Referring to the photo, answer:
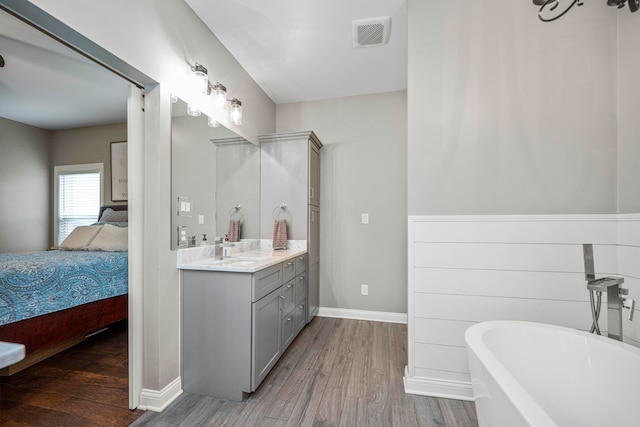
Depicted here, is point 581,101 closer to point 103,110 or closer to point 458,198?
point 458,198

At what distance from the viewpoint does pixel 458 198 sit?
187cm

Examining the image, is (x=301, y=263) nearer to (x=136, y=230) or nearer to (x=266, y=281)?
(x=266, y=281)

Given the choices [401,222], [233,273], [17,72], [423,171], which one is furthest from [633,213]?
[17,72]

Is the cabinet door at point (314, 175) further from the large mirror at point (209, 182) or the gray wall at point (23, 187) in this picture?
the gray wall at point (23, 187)

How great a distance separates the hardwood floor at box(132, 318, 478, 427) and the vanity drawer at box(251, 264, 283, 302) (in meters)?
0.66

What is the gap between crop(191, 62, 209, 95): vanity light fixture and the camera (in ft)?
6.39

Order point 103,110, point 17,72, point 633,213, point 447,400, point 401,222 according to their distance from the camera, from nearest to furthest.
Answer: point 633,213 → point 447,400 → point 17,72 → point 103,110 → point 401,222

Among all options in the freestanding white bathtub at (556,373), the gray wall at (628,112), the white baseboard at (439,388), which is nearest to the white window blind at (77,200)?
the white baseboard at (439,388)

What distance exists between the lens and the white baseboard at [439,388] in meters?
1.83

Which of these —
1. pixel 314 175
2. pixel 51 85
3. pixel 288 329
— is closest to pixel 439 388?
pixel 288 329

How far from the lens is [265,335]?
6.41 ft

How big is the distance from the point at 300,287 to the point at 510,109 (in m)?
2.27

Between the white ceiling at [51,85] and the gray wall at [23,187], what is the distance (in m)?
0.14

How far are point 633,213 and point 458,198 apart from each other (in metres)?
0.88
